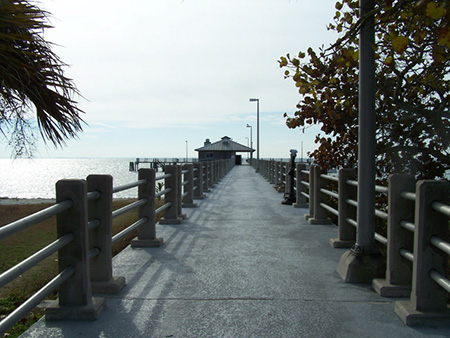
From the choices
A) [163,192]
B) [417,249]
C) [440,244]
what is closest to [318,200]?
[163,192]

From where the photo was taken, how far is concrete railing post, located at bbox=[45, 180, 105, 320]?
140 inches

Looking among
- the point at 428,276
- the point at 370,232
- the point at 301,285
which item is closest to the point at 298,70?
the point at 370,232

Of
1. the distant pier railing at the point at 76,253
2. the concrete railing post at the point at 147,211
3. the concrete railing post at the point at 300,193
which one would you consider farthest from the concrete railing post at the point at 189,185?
the distant pier railing at the point at 76,253

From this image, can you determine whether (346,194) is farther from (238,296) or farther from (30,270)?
(30,270)

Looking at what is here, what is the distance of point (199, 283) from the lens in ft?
15.2

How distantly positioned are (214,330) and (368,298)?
161 centimetres

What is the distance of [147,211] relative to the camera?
6363 mm

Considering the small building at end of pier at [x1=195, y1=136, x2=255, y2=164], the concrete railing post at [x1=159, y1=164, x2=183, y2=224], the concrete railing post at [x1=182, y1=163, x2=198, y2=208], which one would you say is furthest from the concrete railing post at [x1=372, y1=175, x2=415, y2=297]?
the small building at end of pier at [x1=195, y1=136, x2=255, y2=164]

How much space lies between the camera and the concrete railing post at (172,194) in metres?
8.30

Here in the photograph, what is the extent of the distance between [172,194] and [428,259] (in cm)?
553

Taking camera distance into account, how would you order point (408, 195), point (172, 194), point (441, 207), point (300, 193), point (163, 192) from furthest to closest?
point (300, 193), point (172, 194), point (163, 192), point (408, 195), point (441, 207)

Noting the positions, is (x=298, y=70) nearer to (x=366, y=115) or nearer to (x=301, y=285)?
(x=366, y=115)

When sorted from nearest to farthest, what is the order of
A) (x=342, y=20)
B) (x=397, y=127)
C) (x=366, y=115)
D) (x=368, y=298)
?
(x=368, y=298)
(x=366, y=115)
(x=342, y=20)
(x=397, y=127)

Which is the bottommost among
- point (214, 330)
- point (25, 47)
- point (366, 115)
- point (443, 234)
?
point (214, 330)
